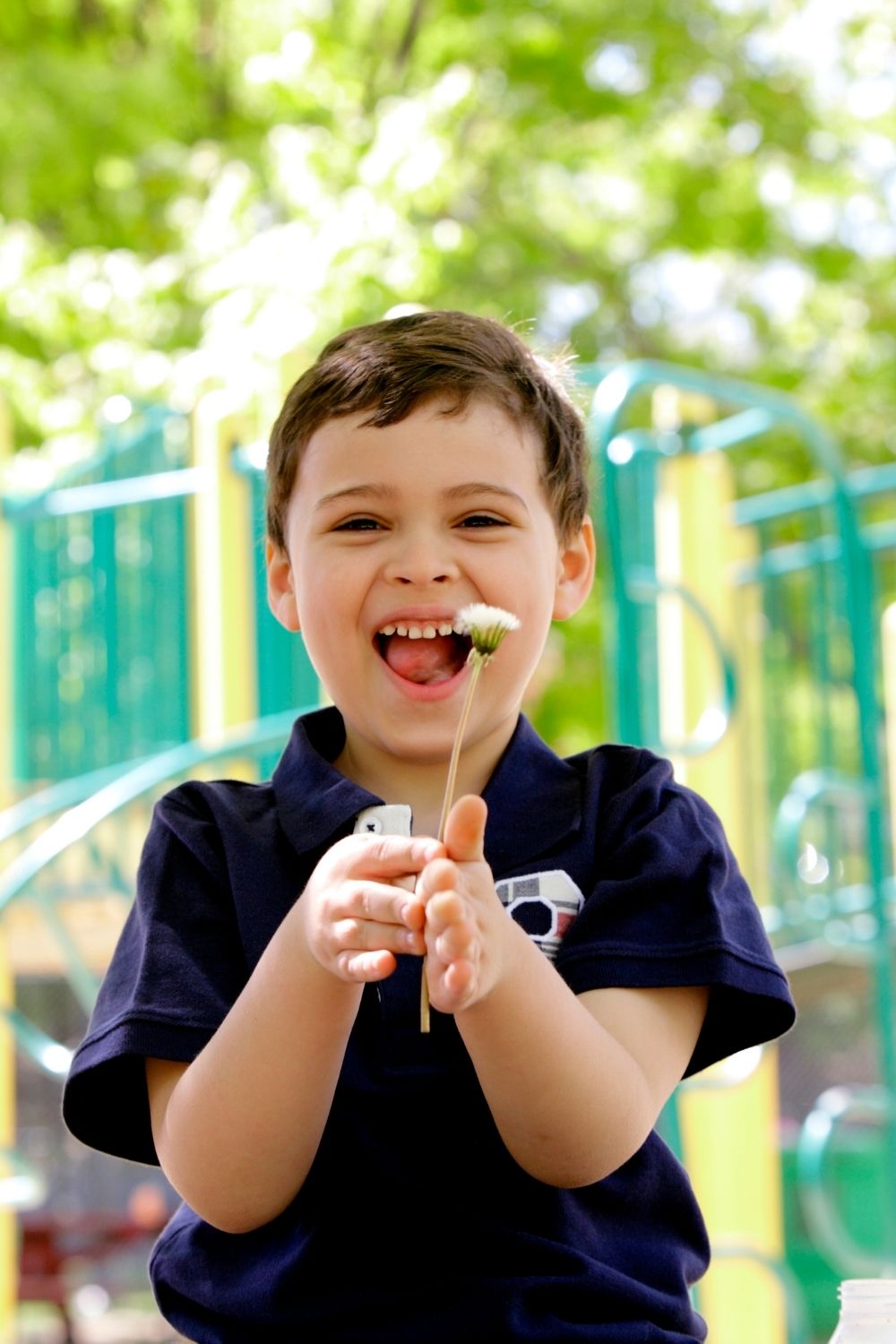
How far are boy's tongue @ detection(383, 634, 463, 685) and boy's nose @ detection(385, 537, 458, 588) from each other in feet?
0.17

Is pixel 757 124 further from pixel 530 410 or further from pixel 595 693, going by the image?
pixel 530 410

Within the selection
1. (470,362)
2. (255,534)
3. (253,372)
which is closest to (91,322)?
(253,372)

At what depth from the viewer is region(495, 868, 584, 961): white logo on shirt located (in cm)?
152

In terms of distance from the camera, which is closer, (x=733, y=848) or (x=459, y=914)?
(x=459, y=914)

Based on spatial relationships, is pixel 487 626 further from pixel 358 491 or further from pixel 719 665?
pixel 719 665

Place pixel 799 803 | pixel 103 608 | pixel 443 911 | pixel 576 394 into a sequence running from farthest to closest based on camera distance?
pixel 103 608
pixel 799 803
pixel 576 394
pixel 443 911

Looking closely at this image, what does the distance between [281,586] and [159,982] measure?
1.42 feet

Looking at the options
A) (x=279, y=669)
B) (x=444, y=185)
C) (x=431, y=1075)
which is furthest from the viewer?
(x=444, y=185)

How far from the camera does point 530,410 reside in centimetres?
163

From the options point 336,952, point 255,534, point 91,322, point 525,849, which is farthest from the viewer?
point 91,322

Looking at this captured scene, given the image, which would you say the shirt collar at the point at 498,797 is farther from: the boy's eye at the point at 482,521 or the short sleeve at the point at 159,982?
the boy's eye at the point at 482,521

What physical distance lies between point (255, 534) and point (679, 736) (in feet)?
4.17

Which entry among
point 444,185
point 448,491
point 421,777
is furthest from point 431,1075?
point 444,185

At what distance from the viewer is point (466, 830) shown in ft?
3.82
